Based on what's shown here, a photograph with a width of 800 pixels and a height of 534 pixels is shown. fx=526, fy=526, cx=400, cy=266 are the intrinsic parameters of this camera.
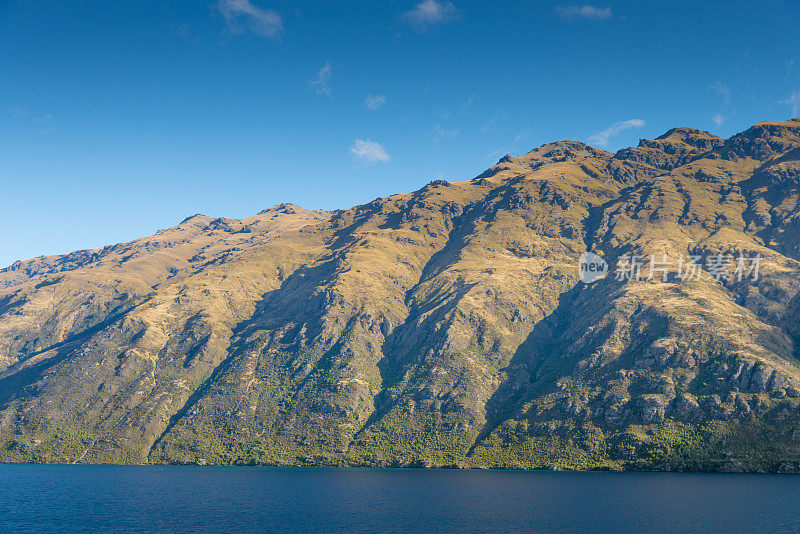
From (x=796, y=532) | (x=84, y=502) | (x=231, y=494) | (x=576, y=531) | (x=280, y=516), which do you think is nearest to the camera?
(x=796, y=532)

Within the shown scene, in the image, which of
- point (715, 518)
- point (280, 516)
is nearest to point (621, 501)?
point (715, 518)

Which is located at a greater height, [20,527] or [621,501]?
[621,501]

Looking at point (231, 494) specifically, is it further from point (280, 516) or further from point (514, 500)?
point (514, 500)

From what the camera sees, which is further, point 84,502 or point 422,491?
point 422,491

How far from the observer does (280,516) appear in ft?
501

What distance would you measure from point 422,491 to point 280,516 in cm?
6298

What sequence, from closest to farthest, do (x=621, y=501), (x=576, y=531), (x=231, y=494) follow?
1. (x=576, y=531)
2. (x=621, y=501)
3. (x=231, y=494)

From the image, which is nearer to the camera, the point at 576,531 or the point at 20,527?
the point at 576,531

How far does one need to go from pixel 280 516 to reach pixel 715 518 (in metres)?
119

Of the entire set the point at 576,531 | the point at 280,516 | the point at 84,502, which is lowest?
the point at 84,502

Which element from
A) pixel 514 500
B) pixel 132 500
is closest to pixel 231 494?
pixel 132 500

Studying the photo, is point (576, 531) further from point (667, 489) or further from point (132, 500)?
point (132, 500)

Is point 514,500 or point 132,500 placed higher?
point 514,500

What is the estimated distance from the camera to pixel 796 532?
401ft
